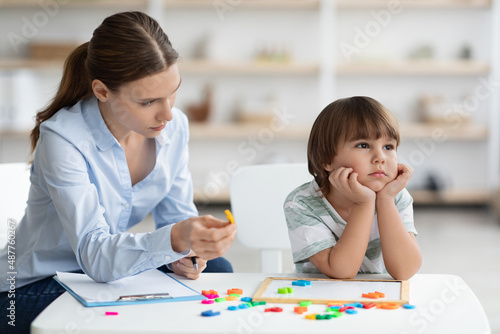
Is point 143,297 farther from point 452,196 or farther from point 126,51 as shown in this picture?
point 452,196

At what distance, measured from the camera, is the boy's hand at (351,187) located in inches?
49.2

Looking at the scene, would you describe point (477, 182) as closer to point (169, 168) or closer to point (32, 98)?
point (32, 98)

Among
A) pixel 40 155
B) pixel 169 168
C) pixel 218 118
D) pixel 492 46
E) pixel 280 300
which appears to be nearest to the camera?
pixel 280 300

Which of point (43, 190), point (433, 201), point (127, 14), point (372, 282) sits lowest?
point (433, 201)

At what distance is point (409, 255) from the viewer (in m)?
1.21

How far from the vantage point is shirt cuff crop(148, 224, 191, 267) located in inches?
44.5

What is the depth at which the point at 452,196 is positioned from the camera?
4.81 meters

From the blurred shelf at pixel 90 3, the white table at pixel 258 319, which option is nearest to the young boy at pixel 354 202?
the white table at pixel 258 319

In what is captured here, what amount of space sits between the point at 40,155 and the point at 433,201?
12.9 feet

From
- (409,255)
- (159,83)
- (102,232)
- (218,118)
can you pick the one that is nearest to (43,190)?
(102,232)

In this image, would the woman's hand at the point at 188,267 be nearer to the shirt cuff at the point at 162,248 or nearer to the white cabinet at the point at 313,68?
the shirt cuff at the point at 162,248

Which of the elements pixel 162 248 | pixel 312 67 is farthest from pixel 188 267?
pixel 312 67

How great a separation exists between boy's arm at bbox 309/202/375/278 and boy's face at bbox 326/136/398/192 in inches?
2.3

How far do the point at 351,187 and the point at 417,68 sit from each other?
3.70 metres
